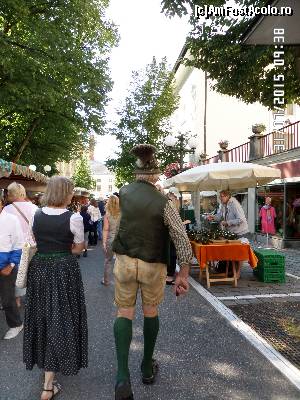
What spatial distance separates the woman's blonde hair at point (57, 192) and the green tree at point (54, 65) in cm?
1127

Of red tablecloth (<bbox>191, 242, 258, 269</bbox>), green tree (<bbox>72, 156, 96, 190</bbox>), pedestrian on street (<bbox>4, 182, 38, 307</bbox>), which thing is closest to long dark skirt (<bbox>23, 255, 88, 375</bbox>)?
pedestrian on street (<bbox>4, 182, 38, 307</bbox>)

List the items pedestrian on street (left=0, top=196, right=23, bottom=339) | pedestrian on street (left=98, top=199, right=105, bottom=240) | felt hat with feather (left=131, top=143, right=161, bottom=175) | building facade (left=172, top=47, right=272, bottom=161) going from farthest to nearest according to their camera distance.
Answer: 1. building facade (left=172, top=47, right=272, bottom=161)
2. pedestrian on street (left=98, top=199, right=105, bottom=240)
3. pedestrian on street (left=0, top=196, right=23, bottom=339)
4. felt hat with feather (left=131, top=143, right=161, bottom=175)

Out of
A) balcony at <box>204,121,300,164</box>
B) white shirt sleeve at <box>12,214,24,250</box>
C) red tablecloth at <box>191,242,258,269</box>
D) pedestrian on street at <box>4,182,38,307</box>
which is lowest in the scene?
red tablecloth at <box>191,242,258,269</box>

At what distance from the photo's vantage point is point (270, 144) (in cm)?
1869

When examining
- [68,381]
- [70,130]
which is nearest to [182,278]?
[68,381]

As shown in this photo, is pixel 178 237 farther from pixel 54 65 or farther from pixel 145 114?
pixel 145 114

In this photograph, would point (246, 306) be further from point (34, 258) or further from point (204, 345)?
point (34, 258)

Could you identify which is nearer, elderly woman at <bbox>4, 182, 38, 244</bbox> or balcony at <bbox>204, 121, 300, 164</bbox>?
elderly woman at <bbox>4, 182, 38, 244</bbox>

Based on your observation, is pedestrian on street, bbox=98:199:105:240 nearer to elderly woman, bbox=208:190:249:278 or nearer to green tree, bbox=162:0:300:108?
green tree, bbox=162:0:300:108

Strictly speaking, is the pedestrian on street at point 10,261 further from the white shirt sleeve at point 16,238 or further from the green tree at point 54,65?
the green tree at point 54,65

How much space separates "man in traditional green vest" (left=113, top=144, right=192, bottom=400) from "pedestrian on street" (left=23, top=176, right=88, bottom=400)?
0.36 meters

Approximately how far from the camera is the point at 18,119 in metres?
23.7

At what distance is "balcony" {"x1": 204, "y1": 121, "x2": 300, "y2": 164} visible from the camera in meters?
16.2

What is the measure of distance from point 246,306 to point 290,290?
1623 millimetres
